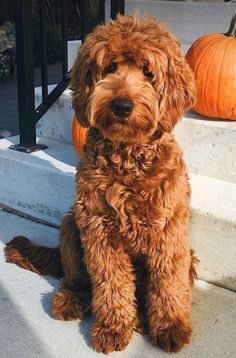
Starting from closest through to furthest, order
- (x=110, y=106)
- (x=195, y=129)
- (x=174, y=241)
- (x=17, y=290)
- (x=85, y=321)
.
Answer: (x=110, y=106) → (x=174, y=241) → (x=85, y=321) → (x=17, y=290) → (x=195, y=129)

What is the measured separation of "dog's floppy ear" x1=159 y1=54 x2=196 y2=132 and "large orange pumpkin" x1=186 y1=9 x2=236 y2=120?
99cm

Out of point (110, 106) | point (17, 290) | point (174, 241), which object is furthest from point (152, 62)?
point (17, 290)

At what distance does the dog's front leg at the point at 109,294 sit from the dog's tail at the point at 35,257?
66 cm

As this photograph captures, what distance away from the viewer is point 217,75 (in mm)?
3264

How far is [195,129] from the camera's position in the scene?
3.32m

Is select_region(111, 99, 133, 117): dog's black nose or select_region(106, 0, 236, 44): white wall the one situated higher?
select_region(106, 0, 236, 44): white wall

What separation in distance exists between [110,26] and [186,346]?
62.5 inches

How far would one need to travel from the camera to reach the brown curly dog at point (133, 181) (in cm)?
218

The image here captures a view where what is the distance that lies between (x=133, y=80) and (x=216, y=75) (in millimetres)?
1245

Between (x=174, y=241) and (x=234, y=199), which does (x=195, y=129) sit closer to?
(x=234, y=199)

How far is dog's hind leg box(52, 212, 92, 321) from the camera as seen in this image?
271cm

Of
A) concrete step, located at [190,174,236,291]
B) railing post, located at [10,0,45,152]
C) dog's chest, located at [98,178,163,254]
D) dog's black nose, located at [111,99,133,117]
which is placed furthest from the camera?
railing post, located at [10,0,45,152]

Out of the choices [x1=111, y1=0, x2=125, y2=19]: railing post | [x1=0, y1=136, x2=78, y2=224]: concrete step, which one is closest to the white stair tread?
[x1=0, y1=136, x2=78, y2=224]: concrete step

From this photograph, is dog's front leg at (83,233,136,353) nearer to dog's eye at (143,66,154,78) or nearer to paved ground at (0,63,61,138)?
dog's eye at (143,66,154,78)
